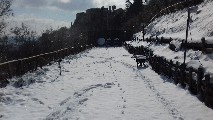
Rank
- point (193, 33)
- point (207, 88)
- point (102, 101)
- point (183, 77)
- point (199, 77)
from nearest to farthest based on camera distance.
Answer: point (207, 88)
point (199, 77)
point (102, 101)
point (183, 77)
point (193, 33)

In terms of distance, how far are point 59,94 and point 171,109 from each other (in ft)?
18.9

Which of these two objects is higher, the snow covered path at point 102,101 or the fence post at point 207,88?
the fence post at point 207,88

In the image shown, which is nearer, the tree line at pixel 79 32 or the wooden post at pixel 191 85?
the wooden post at pixel 191 85

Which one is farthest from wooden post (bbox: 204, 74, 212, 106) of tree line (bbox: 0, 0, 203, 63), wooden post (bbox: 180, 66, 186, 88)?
tree line (bbox: 0, 0, 203, 63)

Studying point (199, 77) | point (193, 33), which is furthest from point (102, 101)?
point (193, 33)

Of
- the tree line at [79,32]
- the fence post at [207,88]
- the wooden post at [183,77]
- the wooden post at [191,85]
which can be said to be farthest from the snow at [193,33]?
the tree line at [79,32]

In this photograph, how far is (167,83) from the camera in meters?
15.2

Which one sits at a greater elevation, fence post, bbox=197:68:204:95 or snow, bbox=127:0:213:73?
snow, bbox=127:0:213:73

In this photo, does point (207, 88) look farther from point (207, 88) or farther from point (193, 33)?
point (193, 33)

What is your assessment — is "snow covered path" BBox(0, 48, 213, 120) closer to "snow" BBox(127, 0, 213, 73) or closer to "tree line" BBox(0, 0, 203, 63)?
"snow" BBox(127, 0, 213, 73)

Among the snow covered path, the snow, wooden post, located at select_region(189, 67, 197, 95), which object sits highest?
the snow

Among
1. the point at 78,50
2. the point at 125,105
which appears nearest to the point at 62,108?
the point at 125,105

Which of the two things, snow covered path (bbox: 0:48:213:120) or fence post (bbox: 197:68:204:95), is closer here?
snow covered path (bbox: 0:48:213:120)

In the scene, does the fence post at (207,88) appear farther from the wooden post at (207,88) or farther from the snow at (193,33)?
the snow at (193,33)
